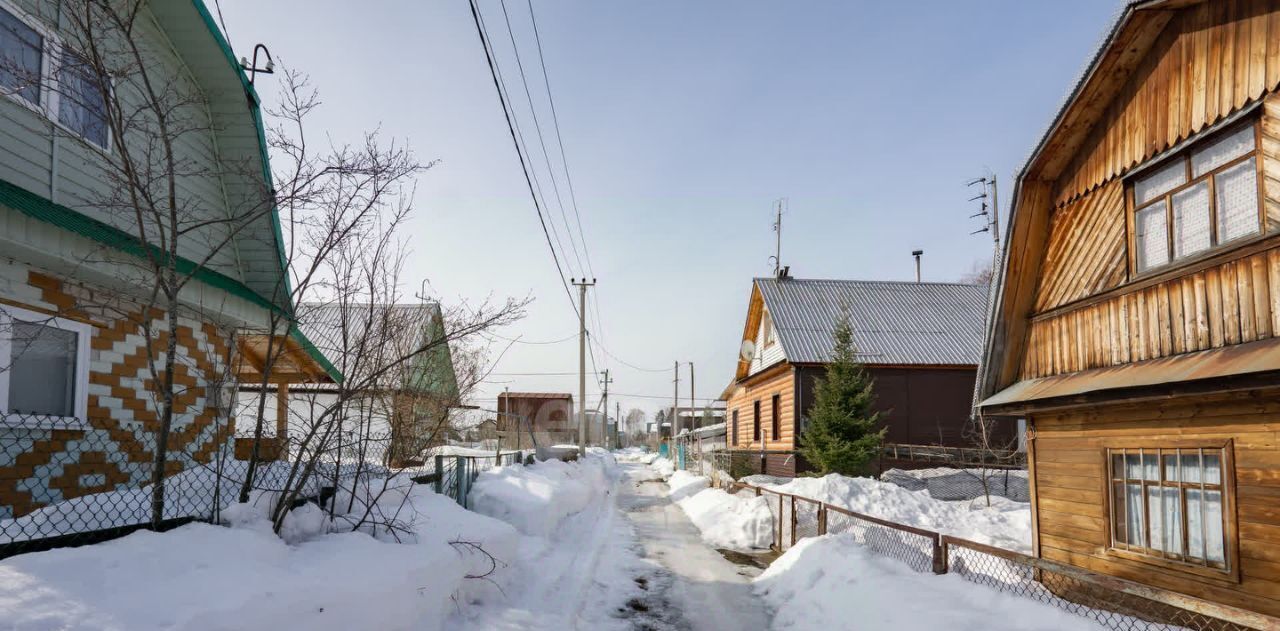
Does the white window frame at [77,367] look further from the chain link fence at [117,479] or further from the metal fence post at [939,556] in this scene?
the metal fence post at [939,556]

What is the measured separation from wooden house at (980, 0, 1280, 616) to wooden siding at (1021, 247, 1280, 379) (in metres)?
0.02

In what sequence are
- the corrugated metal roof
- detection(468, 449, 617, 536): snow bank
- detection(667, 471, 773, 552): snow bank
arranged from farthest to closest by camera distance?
the corrugated metal roof, detection(667, 471, 773, 552): snow bank, detection(468, 449, 617, 536): snow bank

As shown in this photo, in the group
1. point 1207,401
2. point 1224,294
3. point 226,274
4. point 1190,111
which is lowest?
point 1207,401

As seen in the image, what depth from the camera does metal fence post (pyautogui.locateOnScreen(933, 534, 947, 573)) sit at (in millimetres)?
6645

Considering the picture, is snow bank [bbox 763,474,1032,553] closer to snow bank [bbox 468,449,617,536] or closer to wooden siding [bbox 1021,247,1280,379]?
snow bank [bbox 468,449,617,536]

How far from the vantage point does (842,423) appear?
18.3 meters

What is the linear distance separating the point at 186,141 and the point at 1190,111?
35.9ft

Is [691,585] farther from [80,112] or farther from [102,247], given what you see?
[80,112]

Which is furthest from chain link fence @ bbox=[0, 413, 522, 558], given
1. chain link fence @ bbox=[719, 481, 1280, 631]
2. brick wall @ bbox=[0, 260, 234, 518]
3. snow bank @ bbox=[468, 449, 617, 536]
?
chain link fence @ bbox=[719, 481, 1280, 631]

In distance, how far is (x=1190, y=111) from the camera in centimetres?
689

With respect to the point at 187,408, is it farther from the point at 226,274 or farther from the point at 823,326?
the point at 823,326

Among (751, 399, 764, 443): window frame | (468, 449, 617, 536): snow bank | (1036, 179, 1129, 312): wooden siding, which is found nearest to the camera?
(1036, 179, 1129, 312): wooden siding

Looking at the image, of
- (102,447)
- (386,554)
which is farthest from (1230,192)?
(102,447)

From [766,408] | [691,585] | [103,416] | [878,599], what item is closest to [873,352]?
[766,408]
